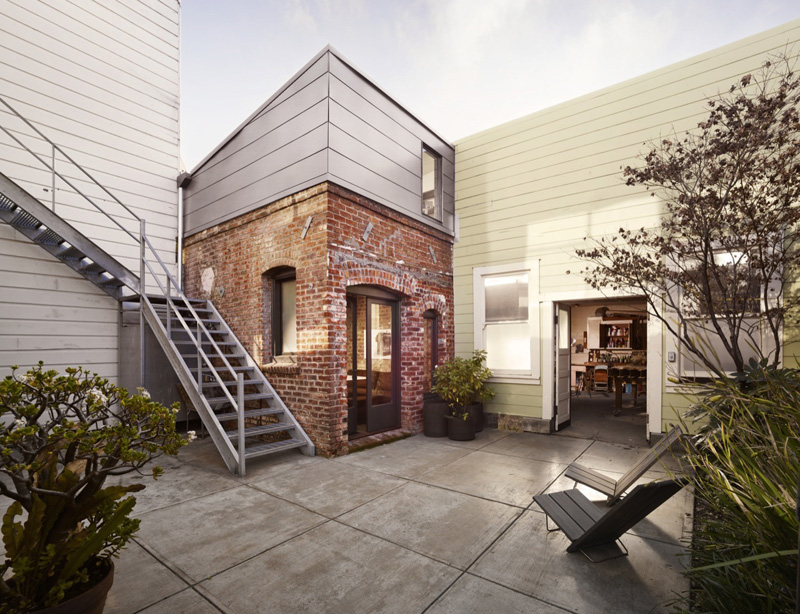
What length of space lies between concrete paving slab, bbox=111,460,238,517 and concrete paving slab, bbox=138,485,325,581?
17 centimetres

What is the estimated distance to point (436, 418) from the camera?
259 inches

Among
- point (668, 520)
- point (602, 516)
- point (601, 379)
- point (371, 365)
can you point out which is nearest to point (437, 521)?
point (602, 516)

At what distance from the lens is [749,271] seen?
4402 mm

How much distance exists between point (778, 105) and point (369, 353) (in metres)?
5.60

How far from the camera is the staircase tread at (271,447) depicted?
4844mm

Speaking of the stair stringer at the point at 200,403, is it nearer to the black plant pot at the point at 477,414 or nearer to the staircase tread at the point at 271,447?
the staircase tread at the point at 271,447

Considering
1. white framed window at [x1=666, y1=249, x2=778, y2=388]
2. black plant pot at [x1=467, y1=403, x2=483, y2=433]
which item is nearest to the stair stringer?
black plant pot at [x1=467, y1=403, x2=483, y2=433]

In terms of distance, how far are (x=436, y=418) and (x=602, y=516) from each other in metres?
3.98

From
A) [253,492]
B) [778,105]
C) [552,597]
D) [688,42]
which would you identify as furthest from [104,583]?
[688,42]

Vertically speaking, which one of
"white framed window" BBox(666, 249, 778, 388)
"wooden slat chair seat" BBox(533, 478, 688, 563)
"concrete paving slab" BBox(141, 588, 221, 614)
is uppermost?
"white framed window" BBox(666, 249, 778, 388)

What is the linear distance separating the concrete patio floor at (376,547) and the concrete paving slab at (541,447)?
1.70 ft

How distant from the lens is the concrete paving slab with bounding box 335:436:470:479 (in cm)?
484

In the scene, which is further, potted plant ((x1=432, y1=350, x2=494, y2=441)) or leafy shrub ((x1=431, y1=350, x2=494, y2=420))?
leafy shrub ((x1=431, y1=350, x2=494, y2=420))

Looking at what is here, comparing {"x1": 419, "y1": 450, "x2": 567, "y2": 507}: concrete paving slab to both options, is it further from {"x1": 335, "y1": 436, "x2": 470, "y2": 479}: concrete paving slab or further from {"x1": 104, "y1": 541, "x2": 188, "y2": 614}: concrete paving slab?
{"x1": 104, "y1": 541, "x2": 188, "y2": 614}: concrete paving slab
